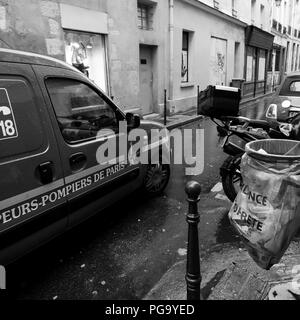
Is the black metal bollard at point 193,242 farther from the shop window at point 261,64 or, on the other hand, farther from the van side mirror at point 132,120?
the shop window at point 261,64

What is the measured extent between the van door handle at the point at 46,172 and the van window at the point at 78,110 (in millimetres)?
358

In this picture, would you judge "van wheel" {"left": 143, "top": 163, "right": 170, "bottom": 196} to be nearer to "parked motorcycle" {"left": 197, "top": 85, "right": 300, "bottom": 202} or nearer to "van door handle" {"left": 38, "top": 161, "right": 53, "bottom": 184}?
"parked motorcycle" {"left": 197, "top": 85, "right": 300, "bottom": 202}

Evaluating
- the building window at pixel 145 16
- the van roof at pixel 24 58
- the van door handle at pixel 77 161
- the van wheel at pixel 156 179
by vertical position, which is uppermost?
the building window at pixel 145 16

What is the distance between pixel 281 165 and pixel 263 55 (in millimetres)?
25504

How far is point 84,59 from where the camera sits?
29.1 ft

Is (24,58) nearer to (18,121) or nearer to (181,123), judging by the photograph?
(18,121)

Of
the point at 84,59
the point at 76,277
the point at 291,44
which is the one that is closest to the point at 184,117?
the point at 84,59

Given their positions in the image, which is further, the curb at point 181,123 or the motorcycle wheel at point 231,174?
the curb at point 181,123

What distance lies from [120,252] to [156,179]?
4.88ft

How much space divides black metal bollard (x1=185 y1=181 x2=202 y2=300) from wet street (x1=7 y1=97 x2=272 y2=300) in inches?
26.2

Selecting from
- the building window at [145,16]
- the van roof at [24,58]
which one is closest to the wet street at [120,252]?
the van roof at [24,58]

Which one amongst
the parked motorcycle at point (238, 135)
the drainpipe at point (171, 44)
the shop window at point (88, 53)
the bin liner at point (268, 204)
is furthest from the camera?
the drainpipe at point (171, 44)

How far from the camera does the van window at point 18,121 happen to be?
Result: 7.85ft

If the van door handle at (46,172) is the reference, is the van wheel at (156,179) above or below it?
below
